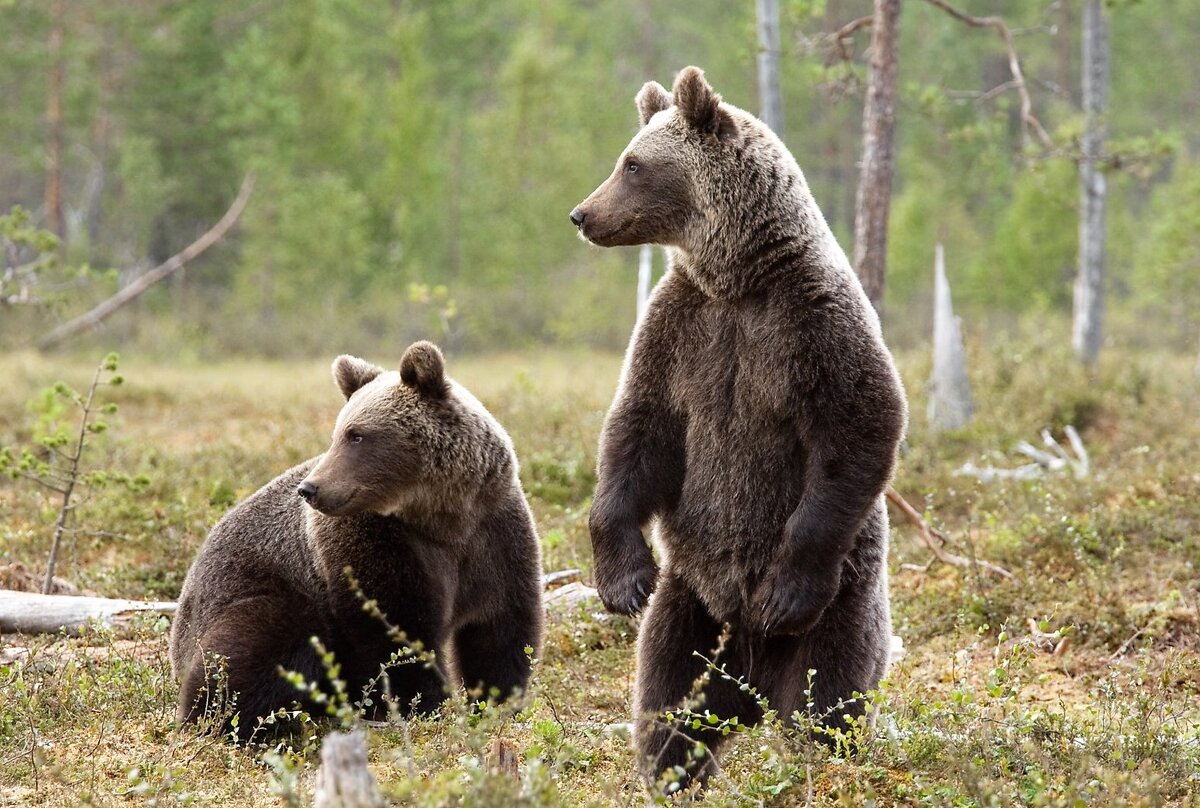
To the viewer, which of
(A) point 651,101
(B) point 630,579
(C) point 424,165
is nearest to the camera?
(B) point 630,579

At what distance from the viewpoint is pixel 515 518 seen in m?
5.91

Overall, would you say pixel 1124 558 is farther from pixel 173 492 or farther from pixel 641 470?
pixel 173 492

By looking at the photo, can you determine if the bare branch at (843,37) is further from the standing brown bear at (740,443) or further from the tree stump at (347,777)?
the tree stump at (347,777)

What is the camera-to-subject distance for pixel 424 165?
33.6 metres

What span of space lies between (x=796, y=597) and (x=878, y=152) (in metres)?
7.04

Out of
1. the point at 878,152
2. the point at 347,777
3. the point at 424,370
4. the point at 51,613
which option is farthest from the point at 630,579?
the point at 878,152

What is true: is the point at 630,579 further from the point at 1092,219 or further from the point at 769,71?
the point at 1092,219

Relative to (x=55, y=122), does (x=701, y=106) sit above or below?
below

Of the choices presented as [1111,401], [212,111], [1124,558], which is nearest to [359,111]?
[212,111]

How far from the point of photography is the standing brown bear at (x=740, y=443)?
A: 171 inches

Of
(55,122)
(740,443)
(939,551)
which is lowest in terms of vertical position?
(939,551)

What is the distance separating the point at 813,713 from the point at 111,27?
30010 mm

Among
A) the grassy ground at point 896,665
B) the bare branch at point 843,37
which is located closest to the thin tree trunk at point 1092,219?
the grassy ground at point 896,665

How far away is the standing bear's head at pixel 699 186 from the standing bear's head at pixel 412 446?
1300 mm
